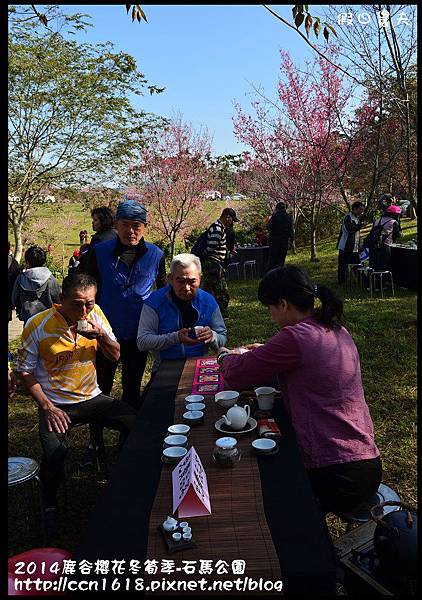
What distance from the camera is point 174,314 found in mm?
3035

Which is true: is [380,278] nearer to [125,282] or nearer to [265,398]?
[125,282]

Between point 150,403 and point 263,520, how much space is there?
112 centimetres

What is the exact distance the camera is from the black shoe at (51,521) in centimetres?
250

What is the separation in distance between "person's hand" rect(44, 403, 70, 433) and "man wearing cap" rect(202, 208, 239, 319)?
16.0 ft

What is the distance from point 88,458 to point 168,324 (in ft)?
3.77

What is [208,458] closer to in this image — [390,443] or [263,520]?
[263,520]

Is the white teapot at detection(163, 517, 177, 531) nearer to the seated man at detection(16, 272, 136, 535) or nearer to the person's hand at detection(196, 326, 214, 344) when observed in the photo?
the seated man at detection(16, 272, 136, 535)

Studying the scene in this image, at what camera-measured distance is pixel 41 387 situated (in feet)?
8.80

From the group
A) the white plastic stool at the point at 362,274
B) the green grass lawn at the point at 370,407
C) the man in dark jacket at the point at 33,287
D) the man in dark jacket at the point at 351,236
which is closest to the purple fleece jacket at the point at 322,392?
the green grass lawn at the point at 370,407

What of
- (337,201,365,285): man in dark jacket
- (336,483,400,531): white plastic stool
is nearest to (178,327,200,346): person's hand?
(336,483,400,531): white plastic stool

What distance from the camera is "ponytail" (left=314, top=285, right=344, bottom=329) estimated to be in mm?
1994

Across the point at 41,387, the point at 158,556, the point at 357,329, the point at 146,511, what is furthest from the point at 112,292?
the point at 357,329

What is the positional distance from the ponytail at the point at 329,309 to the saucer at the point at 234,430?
1.76 feet

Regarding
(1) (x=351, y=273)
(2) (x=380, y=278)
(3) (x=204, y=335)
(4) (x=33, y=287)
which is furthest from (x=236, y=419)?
(1) (x=351, y=273)
